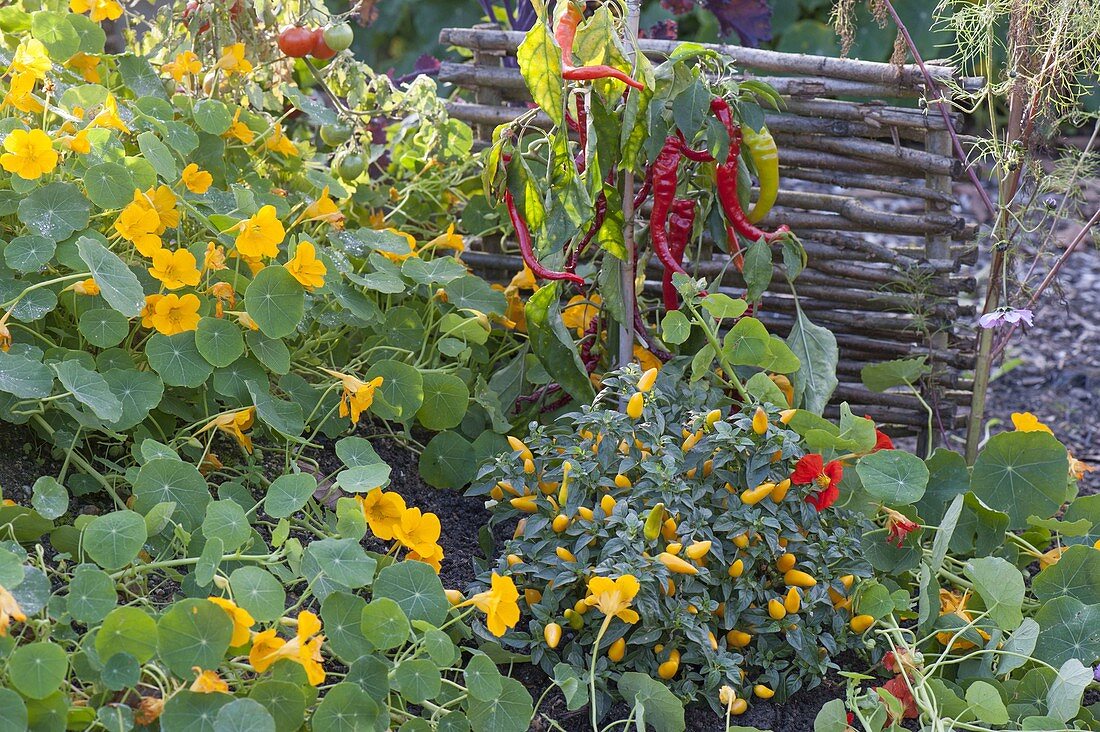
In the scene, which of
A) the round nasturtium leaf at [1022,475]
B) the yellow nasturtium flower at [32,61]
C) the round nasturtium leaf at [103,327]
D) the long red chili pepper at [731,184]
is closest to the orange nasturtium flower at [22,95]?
the yellow nasturtium flower at [32,61]

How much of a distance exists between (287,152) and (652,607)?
1.16 m

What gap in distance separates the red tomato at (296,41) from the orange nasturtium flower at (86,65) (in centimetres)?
33

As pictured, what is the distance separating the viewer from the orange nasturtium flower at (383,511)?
1429 mm

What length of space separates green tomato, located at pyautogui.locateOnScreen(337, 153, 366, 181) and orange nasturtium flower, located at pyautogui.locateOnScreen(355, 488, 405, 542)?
81cm

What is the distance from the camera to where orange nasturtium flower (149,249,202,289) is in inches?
59.9

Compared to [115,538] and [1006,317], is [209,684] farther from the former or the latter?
[1006,317]

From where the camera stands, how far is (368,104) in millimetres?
2436

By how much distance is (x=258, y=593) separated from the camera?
120 centimetres

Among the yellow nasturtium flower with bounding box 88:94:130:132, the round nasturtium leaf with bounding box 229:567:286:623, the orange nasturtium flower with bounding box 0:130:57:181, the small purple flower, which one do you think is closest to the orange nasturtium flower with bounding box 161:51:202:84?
the yellow nasturtium flower with bounding box 88:94:130:132

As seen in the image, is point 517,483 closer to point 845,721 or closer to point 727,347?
point 727,347

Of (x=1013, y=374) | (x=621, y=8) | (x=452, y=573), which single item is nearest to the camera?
(x=452, y=573)

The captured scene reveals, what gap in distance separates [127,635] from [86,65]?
3.91ft

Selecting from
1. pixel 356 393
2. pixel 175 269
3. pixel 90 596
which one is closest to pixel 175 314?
pixel 175 269

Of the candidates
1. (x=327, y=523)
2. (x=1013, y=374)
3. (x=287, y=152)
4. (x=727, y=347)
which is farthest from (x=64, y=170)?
(x=1013, y=374)
